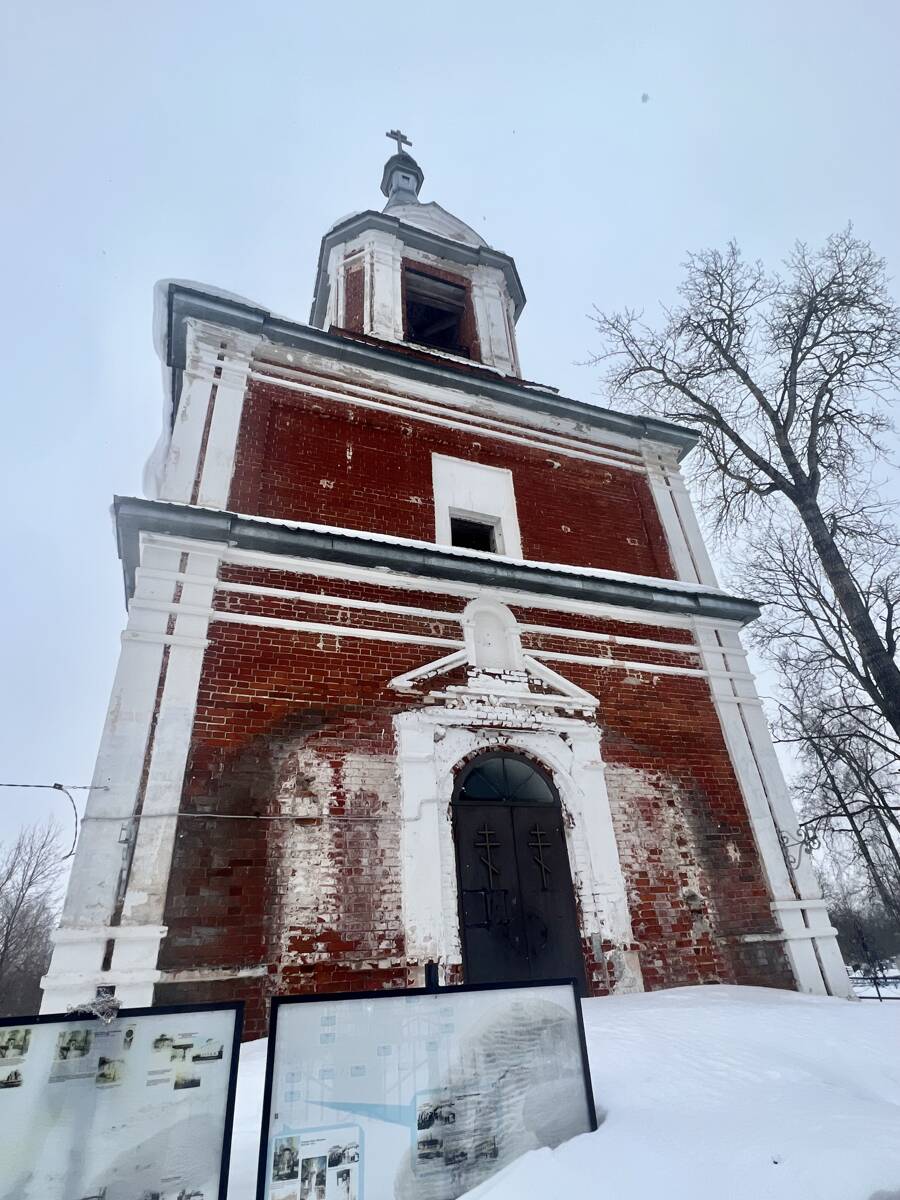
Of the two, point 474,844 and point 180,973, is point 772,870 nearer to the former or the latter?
point 474,844

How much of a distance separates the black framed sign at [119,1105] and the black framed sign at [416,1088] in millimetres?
233

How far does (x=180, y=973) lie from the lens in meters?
4.73

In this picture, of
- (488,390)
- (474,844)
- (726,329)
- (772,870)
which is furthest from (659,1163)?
(726,329)

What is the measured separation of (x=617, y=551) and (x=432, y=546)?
10.2 feet

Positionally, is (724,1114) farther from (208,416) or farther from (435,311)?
(435,311)

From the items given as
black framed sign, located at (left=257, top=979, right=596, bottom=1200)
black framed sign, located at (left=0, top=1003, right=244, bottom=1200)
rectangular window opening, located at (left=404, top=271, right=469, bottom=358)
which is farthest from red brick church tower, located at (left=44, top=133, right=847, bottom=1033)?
black framed sign, located at (left=257, top=979, right=596, bottom=1200)

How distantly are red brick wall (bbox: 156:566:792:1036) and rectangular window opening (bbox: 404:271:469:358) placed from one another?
22.7 ft

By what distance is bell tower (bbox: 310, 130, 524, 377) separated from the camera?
36.0ft

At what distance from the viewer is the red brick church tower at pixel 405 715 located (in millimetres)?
5219

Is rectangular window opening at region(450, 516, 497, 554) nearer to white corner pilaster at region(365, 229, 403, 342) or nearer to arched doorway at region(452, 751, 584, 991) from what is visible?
arched doorway at region(452, 751, 584, 991)

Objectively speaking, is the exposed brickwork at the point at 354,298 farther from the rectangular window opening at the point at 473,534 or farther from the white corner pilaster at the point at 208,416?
the rectangular window opening at the point at 473,534

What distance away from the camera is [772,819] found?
7.42m

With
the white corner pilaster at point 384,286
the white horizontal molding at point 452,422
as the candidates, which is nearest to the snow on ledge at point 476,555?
the white horizontal molding at point 452,422

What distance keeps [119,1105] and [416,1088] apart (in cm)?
105
